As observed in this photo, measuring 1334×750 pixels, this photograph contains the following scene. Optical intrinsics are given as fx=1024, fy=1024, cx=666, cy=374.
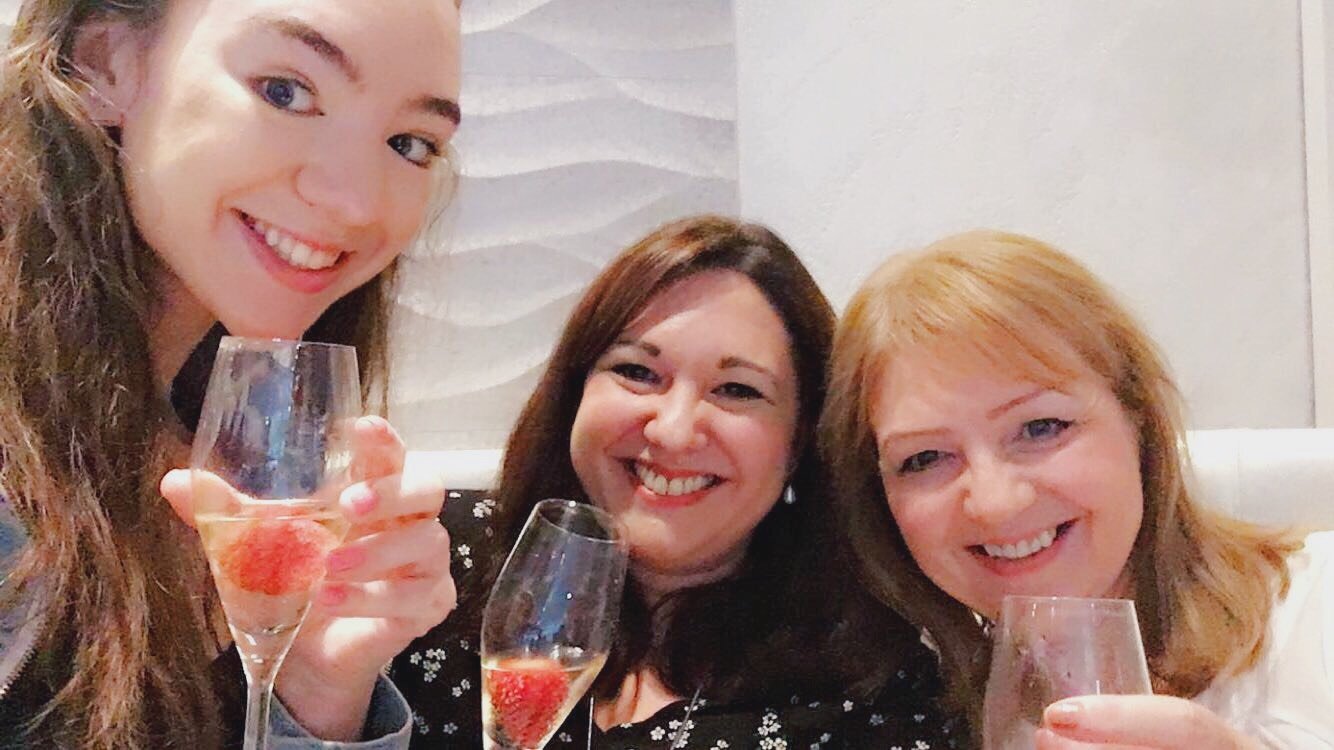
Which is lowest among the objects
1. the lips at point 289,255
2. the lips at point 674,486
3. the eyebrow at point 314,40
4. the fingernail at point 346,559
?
the lips at point 674,486

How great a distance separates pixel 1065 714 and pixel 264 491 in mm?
530

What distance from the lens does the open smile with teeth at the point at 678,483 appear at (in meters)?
1.32

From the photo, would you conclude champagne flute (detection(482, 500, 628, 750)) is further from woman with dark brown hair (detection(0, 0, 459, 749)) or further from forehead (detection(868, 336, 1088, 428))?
forehead (detection(868, 336, 1088, 428))

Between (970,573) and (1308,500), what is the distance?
0.81m

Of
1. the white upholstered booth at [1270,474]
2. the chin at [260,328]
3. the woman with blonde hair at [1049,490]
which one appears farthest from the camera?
the white upholstered booth at [1270,474]

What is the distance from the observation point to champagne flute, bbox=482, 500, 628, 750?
81 centimetres

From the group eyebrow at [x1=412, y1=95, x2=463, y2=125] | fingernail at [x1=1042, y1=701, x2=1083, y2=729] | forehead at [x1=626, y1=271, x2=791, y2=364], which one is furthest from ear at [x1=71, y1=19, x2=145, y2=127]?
fingernail at [x1=1042, y1=701, x2=1083, y2=729]

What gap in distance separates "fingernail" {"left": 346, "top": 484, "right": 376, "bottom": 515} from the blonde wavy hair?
689 mm

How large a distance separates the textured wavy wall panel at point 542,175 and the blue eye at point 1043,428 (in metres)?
1.11

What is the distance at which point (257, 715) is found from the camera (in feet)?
2.08

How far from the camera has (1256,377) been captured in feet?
6.61

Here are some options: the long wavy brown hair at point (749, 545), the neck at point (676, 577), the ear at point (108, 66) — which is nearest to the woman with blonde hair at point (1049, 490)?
the long wavy brown hair at point (749, 545)

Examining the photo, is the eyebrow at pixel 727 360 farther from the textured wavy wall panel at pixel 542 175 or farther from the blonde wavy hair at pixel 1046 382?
the textured wavy wall panel at pixel 542 175

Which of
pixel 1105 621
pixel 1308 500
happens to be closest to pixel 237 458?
pixel 1105 621
